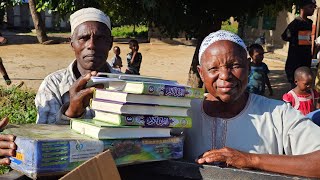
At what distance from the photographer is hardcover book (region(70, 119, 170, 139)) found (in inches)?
65.4

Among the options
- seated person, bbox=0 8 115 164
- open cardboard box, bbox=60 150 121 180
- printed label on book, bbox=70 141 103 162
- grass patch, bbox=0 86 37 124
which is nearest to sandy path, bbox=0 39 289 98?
grass patch, bbox=0 86 37 124

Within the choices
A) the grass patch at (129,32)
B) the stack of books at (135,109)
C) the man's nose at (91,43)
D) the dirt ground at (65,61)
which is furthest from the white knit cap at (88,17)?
the grass patch at (129,32)

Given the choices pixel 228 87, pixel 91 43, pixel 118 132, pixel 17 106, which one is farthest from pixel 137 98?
pixel 17 106

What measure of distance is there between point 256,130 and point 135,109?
2.24ft

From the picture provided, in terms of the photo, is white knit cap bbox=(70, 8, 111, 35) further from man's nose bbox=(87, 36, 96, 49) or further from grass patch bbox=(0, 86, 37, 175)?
grass patch bbox=(0, 86, 37, 175)

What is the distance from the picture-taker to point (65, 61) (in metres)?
15.9

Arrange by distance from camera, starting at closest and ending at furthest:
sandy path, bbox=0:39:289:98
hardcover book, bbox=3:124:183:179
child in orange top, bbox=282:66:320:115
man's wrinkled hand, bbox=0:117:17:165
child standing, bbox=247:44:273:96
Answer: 1. hardcover book, bbox=3:124:183:179
2. man's wrinkled hand, bbox=0:117:17:165
3. child in orange top, bbox=282:66:320:115
4. child standing, bbox=247:44:273:96
5. sandy path, bbox=0:39:289:98

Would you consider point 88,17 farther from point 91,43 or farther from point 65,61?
point 65,61

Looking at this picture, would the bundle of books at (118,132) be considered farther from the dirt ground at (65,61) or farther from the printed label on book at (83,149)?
the dirt ground at (65,61)

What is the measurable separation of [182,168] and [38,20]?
19.9m

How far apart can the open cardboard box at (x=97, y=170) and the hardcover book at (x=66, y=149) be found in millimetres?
143

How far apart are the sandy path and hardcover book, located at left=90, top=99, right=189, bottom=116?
838 centimetres

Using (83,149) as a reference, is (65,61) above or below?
below

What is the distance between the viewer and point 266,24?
2125 centimetres
